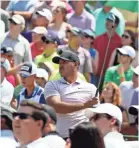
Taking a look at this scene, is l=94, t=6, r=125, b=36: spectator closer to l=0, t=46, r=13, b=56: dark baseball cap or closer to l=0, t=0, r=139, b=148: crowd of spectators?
l=0, t=0, r=139, b=148: crowd of spectators

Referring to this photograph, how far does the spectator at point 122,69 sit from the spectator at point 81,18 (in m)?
1.36

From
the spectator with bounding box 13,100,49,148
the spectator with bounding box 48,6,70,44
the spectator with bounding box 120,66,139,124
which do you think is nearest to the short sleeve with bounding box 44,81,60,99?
the spectator with bounding box 13,100,49,148

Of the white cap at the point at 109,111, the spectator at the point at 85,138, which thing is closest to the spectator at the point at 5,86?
the white cap at the point at 109,111

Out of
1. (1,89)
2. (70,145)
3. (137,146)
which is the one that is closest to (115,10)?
(1,89)

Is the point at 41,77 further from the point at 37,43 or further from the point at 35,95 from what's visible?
the point at 37,43

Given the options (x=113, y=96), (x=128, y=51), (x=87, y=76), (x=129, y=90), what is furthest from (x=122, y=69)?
→ (x=113, y=96)

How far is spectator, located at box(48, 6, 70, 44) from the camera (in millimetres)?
12634

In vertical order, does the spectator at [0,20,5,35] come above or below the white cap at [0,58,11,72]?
above

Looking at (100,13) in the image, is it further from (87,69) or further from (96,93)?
(96,93)

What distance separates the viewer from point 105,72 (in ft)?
39.8

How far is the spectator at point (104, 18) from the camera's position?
1274 cm

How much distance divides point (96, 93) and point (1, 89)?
5.59ft

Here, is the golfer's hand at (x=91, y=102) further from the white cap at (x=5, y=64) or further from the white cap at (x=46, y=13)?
the white cap at (x=46, y=13)

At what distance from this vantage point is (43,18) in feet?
42.0
